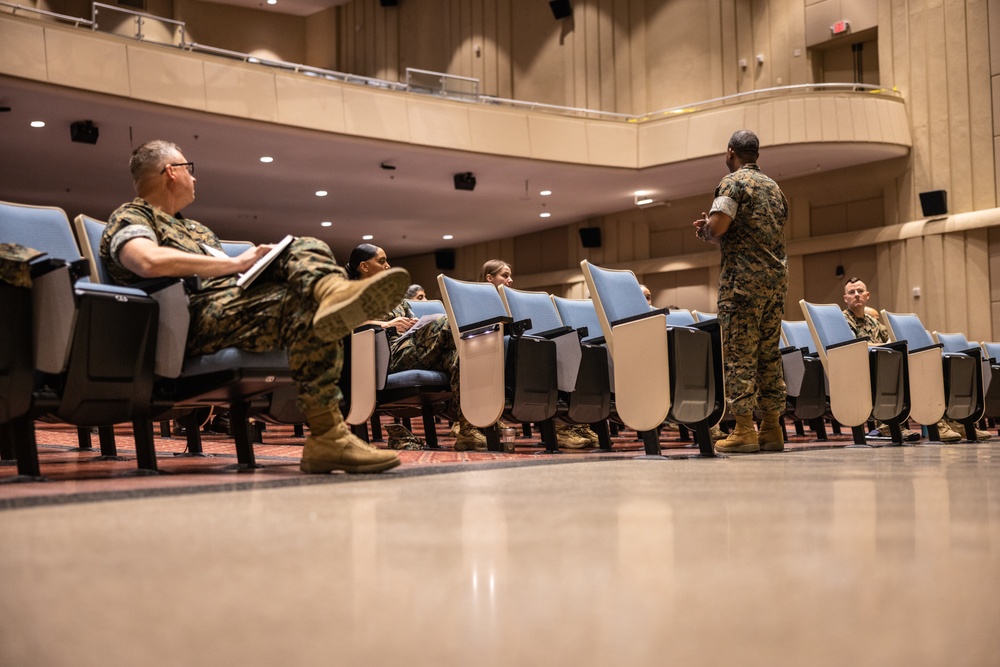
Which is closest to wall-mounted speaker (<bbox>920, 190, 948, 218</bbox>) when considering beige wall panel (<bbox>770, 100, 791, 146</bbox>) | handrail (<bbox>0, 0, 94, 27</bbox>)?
beige wall panel (<bbox>770, 100, 791, 146</bbox>)

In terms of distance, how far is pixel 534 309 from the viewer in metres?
Result: 4.36

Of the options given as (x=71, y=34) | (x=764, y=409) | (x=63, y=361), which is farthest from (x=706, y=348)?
(x=71, y=34)

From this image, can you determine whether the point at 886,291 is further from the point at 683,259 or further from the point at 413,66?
the point at 413,66

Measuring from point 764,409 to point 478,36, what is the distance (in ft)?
37.9

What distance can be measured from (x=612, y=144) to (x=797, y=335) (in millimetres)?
5793

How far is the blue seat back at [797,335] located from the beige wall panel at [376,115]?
544cm

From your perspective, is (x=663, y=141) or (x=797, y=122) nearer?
(x=797, y=122)

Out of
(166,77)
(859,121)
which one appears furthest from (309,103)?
(859,121)

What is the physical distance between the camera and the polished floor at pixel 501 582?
Result: 693 millimetres

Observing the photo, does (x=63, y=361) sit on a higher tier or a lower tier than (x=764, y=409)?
higher

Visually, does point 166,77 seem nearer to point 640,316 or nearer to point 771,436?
point 640,316

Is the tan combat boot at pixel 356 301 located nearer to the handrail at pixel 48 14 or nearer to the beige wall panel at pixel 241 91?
the handrail at pixel 48 14

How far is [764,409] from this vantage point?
3738 millimetres

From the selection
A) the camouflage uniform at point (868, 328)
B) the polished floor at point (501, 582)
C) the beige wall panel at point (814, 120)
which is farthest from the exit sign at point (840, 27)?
the polished floor at point (501, 582)
